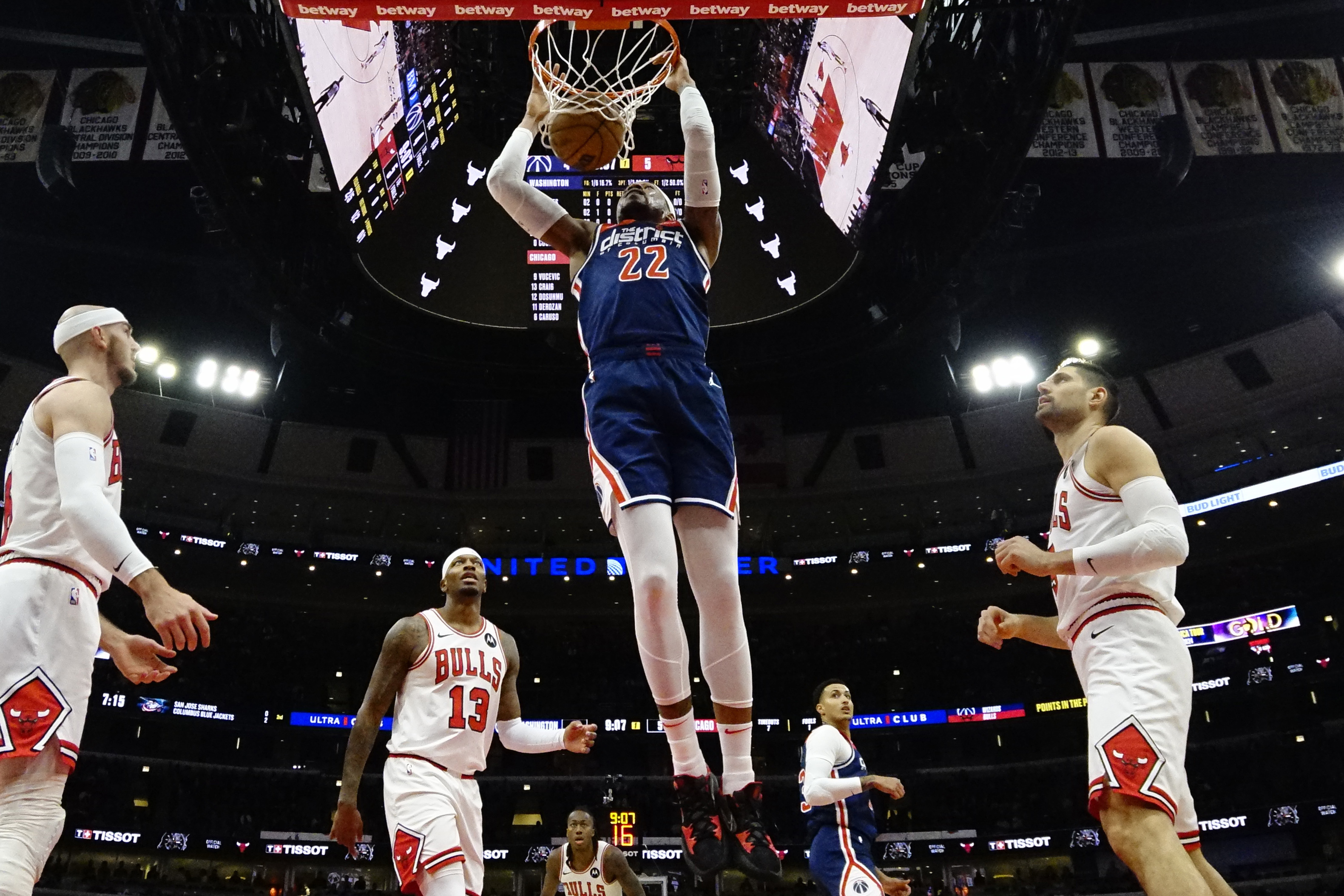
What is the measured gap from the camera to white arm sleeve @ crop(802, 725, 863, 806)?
18.3 feet

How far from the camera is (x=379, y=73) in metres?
11.8

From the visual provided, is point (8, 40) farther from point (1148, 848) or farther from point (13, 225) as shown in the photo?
point (1148, 848)

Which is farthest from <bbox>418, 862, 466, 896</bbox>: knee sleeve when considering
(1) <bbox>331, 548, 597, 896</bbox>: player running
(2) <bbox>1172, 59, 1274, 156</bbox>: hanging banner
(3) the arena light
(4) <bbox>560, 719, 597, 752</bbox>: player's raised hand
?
(3) the arena light

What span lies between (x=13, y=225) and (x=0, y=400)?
6268 millimetres

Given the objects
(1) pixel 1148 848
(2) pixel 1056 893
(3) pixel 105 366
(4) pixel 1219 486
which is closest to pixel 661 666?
(1) pixel 1148 848

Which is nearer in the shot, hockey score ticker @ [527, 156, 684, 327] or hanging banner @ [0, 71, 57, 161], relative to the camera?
hanging banner @ [0, 71, 57, 161]

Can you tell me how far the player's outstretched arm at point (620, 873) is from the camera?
6543 millimetres

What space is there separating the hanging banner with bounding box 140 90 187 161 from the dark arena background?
0.05 m

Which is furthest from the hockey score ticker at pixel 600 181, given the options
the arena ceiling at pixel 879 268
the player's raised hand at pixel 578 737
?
the player's raised hand at pixel 578 737

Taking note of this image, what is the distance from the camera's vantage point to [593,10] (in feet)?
19.1

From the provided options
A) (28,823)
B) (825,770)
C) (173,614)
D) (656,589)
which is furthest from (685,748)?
(825,770)

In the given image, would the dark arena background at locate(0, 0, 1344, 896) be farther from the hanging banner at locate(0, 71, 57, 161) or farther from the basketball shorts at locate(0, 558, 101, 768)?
the basketball shorts at locate(0, 558, 101, 768)

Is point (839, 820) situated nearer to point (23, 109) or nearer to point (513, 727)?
point (513, 727)

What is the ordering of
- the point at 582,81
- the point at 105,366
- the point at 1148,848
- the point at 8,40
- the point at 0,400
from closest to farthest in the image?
the point at 1148,848, the point at 105,366, the point at 582,81, the point at 8,40, the point at 0,400
